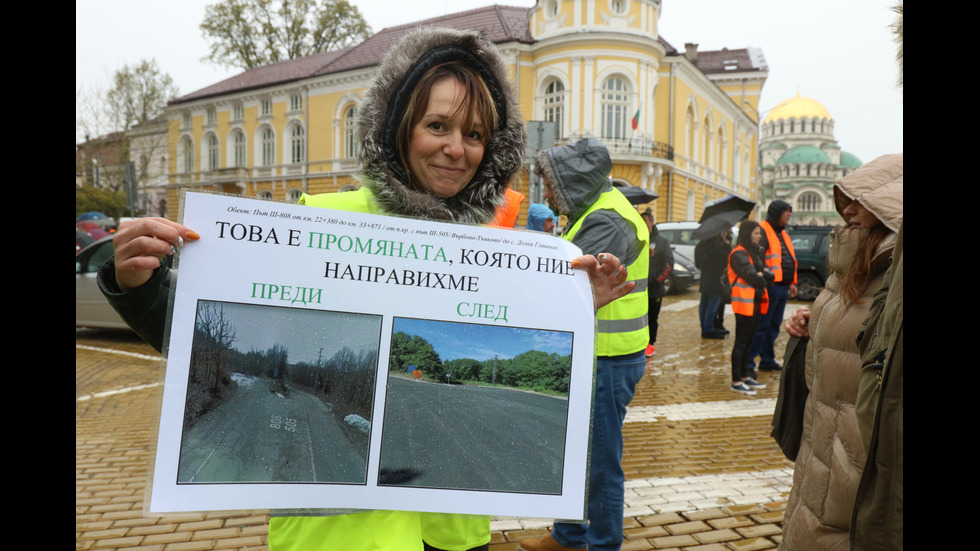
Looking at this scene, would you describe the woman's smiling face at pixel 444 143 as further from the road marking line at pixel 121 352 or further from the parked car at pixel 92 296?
the parked car at pixel 92 296

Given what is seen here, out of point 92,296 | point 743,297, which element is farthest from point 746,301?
point 92,296

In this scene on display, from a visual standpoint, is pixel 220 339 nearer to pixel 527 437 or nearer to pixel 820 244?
pixel 527 437

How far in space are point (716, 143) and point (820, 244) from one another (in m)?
25.2

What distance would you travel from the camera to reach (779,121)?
119438 mm

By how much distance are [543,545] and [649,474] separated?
148cm

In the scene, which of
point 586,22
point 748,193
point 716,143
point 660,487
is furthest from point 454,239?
point 748,193

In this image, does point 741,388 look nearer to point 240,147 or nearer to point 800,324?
point 800,324

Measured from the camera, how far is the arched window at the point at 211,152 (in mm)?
45688

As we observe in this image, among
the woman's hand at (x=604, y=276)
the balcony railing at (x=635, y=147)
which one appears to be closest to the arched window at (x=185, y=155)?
the balcony railing at (x=635, y=147)

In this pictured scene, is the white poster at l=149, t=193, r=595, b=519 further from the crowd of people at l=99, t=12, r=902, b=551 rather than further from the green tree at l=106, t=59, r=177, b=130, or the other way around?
the green tree at l=106, t=59, r=177, b=130

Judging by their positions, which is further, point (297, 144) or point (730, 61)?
point (730, 61)

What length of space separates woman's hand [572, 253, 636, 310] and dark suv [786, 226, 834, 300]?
17.3 metres

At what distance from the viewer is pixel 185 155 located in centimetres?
4725

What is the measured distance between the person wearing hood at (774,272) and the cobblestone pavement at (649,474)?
0.46 meters
